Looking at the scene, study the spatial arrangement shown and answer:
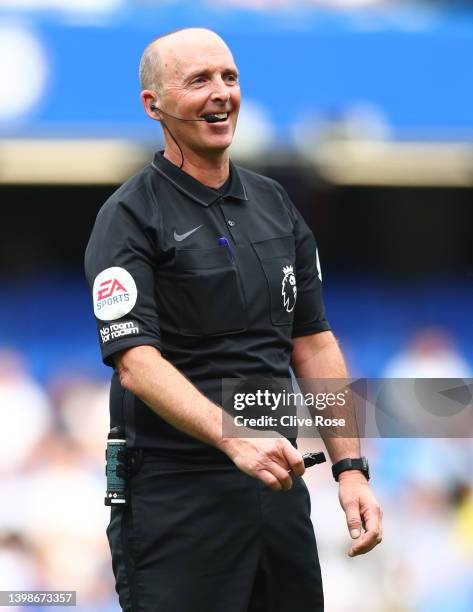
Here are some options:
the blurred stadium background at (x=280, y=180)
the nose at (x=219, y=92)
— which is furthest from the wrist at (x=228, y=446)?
the blurred stadium background at (x=280, y=180)

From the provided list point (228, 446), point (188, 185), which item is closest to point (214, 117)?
point (188, 185)

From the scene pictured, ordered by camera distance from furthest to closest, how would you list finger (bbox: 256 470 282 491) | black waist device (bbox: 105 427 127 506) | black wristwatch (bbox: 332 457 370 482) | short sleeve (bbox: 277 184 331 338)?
1. short sleeve (bbox: 277 184 331 338)
2. black wristwatch (bbox: 332 457 370 482)
3. black waist device (bbox: 105 427 127 506)
4. finger (bbox: 256 470 282 491)

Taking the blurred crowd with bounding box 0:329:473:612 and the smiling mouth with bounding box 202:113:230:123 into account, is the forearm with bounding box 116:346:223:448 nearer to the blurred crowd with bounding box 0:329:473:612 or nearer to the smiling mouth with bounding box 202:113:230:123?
the smiling mouth with bounding box 202:113:230:123

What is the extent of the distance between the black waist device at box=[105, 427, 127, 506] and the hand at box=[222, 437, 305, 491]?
16.1 inches

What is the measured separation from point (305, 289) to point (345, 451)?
17.0 inches

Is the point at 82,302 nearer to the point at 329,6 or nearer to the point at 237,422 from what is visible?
the point at 329,6

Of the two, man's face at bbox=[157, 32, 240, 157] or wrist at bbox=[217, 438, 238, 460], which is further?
man's face at bbox=[157, 32, 240, 157]

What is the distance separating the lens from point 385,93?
286 inches

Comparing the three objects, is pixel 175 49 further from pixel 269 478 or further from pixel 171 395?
pixel 269 478

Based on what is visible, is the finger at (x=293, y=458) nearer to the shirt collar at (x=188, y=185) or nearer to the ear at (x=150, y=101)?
the shirt collar at (x=188, y=185)

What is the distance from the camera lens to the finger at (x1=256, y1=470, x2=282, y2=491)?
2.86 meters

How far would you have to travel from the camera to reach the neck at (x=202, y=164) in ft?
10.9

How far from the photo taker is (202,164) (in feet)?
11.0

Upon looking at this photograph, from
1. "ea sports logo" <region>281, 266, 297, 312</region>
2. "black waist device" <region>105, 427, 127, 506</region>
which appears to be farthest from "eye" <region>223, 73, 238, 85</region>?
"black waist device" <region>105, 427, 127, 506</region>
